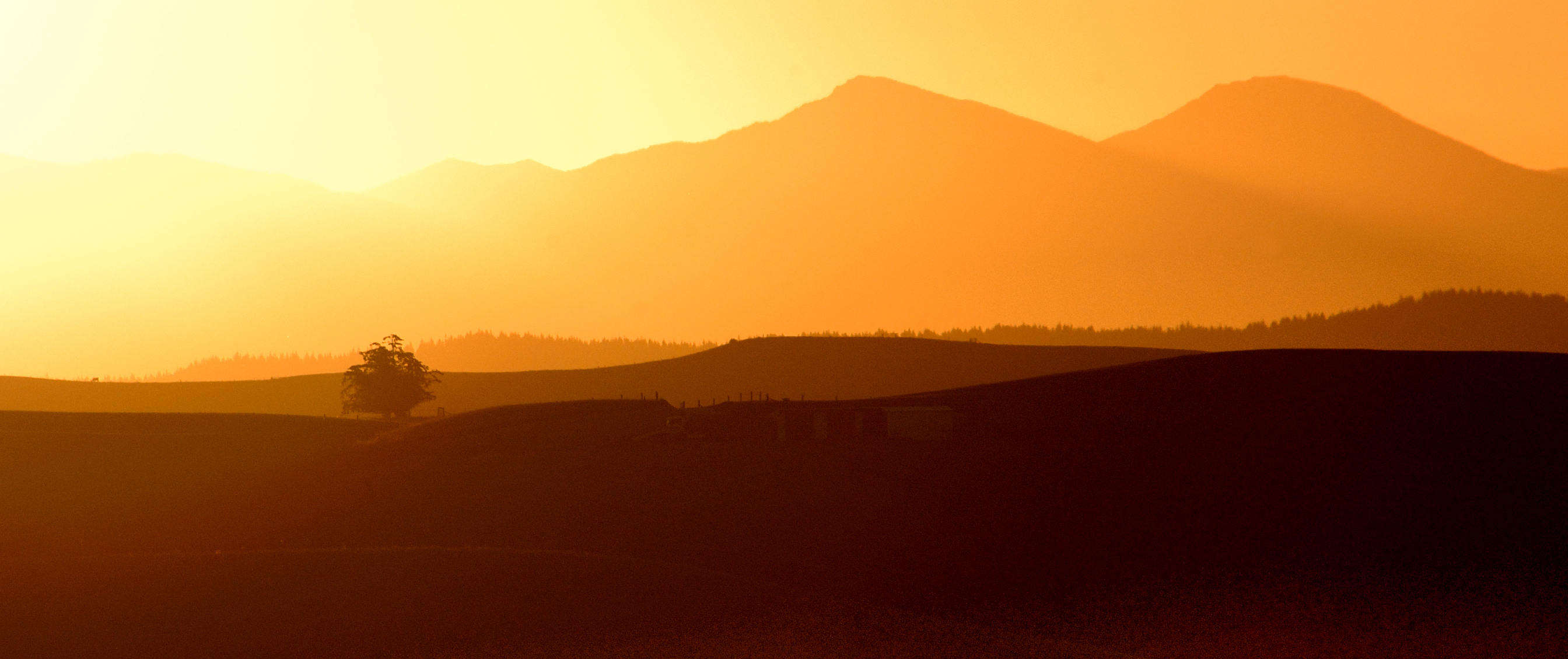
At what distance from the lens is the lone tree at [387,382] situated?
342ft

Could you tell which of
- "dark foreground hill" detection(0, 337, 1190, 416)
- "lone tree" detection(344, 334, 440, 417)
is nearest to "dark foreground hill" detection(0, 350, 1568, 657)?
"lone tree" detection(344, 334, 440, 417)

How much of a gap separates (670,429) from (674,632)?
3384cm

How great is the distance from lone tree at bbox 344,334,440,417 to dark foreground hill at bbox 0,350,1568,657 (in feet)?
87.2

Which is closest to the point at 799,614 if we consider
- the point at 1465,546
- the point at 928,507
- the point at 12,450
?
the point at 928,507

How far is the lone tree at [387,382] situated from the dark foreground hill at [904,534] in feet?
87.2

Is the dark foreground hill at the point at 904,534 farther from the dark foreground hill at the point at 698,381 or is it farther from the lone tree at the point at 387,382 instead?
the dark foreground hill at the point at 698,381

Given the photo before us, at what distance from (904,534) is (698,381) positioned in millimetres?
79184

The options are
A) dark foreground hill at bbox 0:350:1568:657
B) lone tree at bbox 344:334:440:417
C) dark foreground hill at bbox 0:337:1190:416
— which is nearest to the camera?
dark foreground hill at bbox 0:350:1568:657

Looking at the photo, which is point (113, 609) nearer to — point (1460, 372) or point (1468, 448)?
point (1468, 448)

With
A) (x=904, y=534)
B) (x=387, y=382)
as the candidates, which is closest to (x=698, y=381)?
(x=387, y=382)

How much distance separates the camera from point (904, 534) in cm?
4678

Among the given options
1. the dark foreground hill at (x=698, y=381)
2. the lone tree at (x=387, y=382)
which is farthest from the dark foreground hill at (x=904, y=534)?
the dark foreground hill at (x=698, y=381)

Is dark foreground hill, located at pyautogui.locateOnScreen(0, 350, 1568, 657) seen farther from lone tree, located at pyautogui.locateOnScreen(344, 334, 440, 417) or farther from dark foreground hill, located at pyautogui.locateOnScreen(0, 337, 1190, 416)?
dark foreground hill, located at pyautogui.locateOnScreen(0, 337, 1190, 416)

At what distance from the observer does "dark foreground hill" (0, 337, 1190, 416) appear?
392 feet
